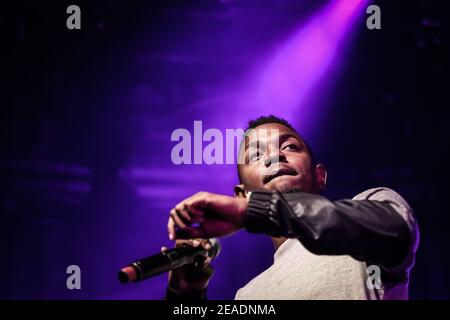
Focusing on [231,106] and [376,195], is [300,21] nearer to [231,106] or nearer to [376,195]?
[231,106]

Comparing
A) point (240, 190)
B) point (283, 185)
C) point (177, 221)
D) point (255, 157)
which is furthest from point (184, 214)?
point (240, 190)

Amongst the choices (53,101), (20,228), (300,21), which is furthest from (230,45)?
(20,228)

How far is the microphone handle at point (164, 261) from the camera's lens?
1398mm

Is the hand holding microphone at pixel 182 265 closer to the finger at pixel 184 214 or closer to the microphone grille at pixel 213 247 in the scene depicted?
the microphone grille at pixel 213 247

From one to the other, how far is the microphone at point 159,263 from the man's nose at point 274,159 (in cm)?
63

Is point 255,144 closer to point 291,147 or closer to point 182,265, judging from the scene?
point 291,147

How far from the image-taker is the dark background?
3873 millimetres

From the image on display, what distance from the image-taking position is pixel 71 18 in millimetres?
3844

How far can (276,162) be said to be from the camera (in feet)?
7.40

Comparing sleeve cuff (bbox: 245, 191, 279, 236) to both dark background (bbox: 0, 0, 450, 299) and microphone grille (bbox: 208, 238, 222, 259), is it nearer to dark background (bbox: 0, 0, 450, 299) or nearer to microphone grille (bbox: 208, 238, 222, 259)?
microphone grille (bbox: 208, 238, 222, 259)

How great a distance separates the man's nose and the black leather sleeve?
0.85 meters

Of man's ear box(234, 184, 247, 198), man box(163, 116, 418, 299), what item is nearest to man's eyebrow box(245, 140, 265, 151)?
man's ear box(234, 184, 247, 198)
